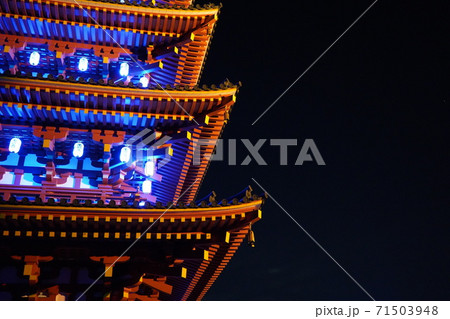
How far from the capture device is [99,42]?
14750 millimetres

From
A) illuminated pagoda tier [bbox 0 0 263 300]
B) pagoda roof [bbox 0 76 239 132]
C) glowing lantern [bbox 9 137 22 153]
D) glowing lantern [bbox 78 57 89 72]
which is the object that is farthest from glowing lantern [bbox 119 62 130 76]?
glowing lantern [bbox 9 137 22 153]

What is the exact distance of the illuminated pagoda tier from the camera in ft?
35.0

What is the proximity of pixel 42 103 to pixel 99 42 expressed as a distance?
3538 millimetres

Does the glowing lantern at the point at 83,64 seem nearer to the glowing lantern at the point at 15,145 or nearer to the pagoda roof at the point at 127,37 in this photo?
the pagoda roof at the point at 127,37

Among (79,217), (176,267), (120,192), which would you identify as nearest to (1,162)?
(120,192)

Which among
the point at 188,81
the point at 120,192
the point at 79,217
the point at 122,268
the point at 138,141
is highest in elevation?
the point at 188,81

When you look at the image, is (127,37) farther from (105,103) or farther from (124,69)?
(105,103)

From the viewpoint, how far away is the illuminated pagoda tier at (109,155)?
1067cm

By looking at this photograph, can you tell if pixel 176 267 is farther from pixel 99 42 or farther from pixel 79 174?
pixel 99 42

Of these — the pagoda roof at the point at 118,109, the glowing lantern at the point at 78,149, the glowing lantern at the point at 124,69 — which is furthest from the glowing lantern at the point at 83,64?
the glowing lantern at the point at 78,149

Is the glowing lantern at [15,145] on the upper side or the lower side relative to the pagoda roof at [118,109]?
lower

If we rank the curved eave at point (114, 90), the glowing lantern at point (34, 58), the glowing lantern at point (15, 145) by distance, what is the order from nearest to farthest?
the curved eave at point (114, 90) → the glowing lantern at point (15, 145) → the glowing lantern at point (34, 58)

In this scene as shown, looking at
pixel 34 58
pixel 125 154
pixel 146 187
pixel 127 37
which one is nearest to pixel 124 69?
pixel 127 37

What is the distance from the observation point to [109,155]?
1295 cm
